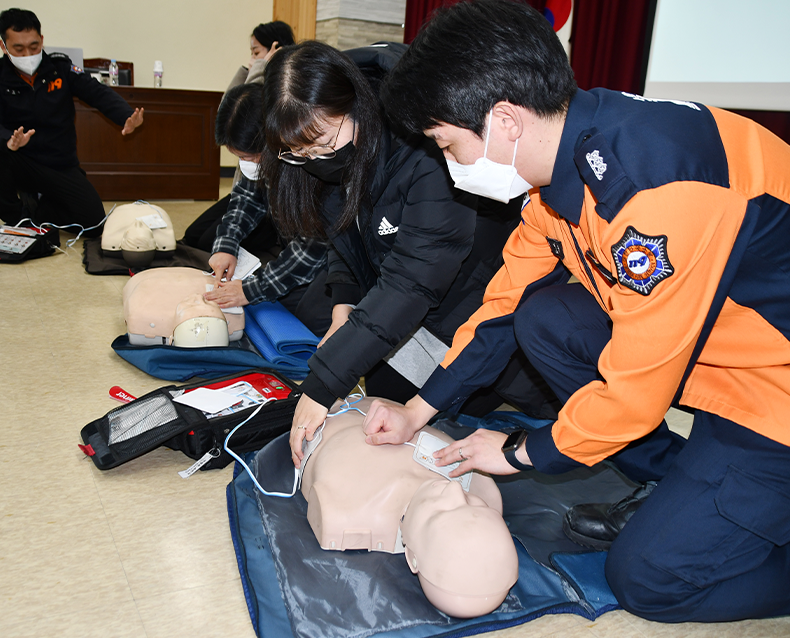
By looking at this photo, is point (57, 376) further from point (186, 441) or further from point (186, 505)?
point (186, 505)

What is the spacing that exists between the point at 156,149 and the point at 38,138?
1.17 m

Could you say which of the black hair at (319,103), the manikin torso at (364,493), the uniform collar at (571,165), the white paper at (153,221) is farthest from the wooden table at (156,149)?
the uniform collar at (571,165)

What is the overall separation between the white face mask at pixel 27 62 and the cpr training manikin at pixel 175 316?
216 centimetres

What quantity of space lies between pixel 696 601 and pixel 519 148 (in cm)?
87

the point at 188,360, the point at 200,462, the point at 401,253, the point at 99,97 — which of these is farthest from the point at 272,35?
the point at 200,462

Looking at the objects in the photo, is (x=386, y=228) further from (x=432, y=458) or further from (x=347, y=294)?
(x=432, y=458)

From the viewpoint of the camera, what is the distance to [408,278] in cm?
142

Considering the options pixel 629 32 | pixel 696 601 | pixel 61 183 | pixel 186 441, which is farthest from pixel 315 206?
pixel 61 183

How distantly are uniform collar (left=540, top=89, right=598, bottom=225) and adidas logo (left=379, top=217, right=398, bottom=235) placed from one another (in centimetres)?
51

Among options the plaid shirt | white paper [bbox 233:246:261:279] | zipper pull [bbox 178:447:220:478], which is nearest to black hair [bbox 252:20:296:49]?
white paper [bbox 233:246:261:279]

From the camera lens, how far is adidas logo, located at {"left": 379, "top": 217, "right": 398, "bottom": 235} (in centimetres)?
156

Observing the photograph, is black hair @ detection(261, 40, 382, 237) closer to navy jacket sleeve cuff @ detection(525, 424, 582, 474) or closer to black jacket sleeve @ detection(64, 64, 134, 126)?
navy jacket sleeve cuff @ detection(525, 424, 582, 474)

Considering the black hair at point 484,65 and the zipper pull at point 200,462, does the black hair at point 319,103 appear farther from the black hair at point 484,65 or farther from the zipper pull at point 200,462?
the zipper pull at point 200,462

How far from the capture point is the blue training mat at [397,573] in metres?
1.14
